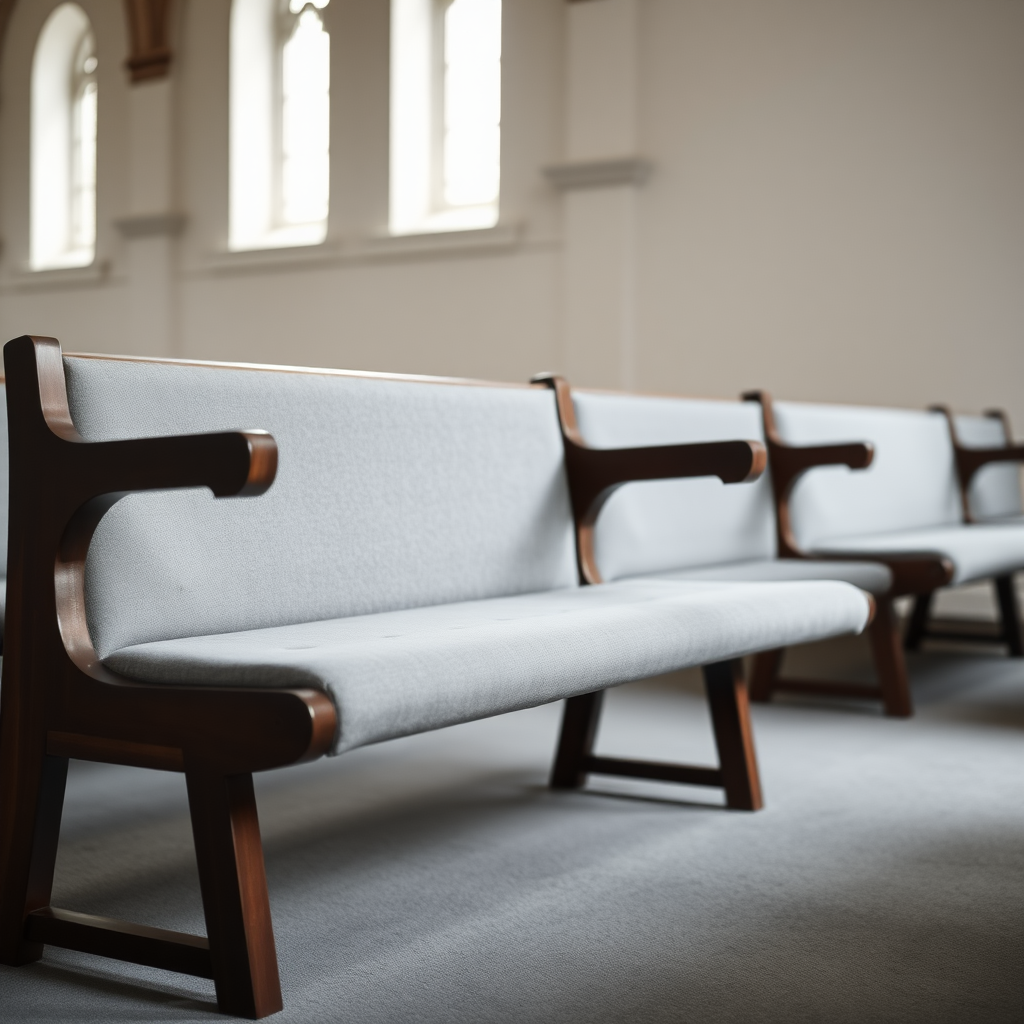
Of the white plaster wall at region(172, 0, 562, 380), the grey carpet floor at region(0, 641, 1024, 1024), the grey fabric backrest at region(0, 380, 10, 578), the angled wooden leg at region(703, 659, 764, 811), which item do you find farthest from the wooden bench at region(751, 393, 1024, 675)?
the white plaster wall at region(172, 0, 562, 380)

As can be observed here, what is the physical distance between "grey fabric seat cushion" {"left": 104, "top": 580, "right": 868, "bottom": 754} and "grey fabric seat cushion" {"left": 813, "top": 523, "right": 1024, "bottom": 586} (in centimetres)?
117

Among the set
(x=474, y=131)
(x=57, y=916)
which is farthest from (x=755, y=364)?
(x=57, y=916)

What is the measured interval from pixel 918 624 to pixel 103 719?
3.87 metres

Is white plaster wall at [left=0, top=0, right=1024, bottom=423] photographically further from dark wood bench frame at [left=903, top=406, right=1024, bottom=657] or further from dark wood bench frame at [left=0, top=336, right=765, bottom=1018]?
dark wood bench frame at [left=0, top=336, right=765, bottom=1018]

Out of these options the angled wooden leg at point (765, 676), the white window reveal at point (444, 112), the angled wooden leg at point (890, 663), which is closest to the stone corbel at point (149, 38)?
the white window reveal at point (444, 112)

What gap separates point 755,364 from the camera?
21.3 ft

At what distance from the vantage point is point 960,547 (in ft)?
11.4

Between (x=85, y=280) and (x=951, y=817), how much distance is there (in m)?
7.92

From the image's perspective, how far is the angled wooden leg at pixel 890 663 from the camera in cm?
346

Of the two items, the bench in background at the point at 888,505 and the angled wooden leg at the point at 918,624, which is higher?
the bench in background at the point at 888,505

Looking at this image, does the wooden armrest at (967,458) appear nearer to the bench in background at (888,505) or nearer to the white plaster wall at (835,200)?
the bench in background at (888,505)

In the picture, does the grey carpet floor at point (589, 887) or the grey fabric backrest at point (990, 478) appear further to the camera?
the grey fabric backrest at point (990, 478)

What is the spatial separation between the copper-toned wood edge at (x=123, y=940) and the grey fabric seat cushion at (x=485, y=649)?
0.32 m

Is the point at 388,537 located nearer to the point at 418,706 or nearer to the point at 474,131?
the point at 418,706
